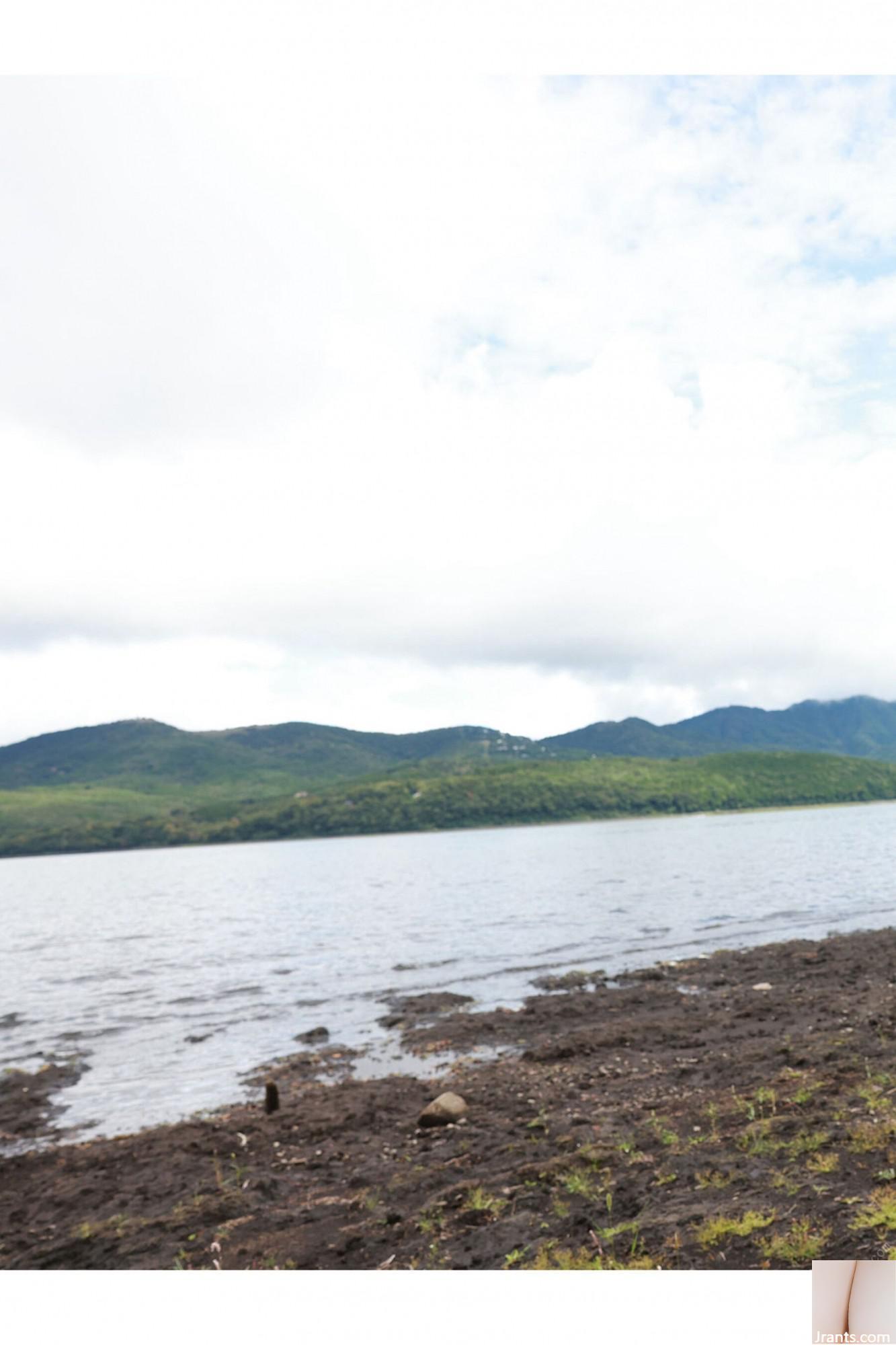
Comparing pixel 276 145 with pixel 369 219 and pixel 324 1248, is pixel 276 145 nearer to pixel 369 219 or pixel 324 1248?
pixel 369 219

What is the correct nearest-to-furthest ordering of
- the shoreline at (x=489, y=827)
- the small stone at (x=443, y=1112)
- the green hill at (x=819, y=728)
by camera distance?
the small stone at (x=443, y=1112) → the green hill at (x=819, y=728) → the shoreline at (x=489, y=827)

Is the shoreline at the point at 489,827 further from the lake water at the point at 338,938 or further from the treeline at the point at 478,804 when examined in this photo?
the lake water at the point at 338,938

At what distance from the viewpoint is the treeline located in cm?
12812

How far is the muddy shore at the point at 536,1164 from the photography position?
18.1 ft

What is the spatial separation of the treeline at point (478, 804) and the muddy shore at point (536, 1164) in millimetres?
112290

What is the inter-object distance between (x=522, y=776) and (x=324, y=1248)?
5528 inches

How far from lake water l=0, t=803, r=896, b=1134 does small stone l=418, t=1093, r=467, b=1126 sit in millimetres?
4243

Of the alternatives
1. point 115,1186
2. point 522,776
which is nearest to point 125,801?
point 522,776
